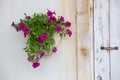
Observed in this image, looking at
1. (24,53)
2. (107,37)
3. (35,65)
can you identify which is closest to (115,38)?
(107,37)

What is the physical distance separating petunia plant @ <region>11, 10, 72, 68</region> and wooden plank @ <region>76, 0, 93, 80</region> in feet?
0.51

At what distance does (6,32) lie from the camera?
3.67m

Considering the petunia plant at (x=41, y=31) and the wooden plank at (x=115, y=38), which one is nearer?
the petunia plant at (x=41, y=31)

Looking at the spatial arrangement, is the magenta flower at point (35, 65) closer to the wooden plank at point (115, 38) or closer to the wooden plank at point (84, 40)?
the wooden plank at point (84, 40)

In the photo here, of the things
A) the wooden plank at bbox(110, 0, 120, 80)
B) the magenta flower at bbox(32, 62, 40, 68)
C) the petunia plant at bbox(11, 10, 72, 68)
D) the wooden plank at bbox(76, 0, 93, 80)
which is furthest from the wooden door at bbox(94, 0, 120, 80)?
the magenta flower at bbox(32, 62, 40, 68)

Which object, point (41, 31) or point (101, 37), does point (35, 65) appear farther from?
point (101, 37)

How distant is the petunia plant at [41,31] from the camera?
330cm

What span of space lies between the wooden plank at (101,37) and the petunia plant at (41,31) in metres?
0.38

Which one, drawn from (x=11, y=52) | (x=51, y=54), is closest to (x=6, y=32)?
(x=11, y=52)

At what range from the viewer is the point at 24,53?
11.9ft

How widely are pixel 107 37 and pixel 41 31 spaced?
86cm

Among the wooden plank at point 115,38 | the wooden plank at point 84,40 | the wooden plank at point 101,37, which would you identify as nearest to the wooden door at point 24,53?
the wooden plank at point 84,40

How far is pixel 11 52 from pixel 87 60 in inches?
40.9

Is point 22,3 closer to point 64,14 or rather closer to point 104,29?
point 64,14
